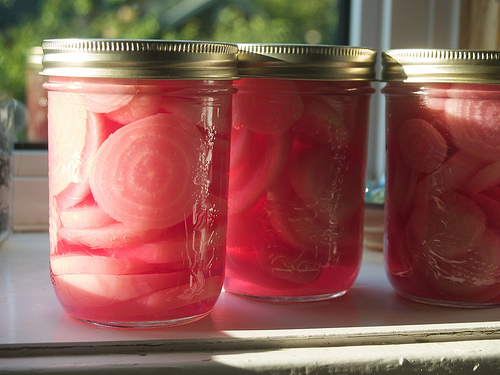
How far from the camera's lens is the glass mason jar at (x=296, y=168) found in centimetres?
66

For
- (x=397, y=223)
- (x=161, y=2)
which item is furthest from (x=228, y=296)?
(x=161, y=2)

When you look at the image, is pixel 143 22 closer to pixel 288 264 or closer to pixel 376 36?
pixel 376 36

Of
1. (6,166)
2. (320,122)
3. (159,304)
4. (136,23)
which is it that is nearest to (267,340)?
(159,304)

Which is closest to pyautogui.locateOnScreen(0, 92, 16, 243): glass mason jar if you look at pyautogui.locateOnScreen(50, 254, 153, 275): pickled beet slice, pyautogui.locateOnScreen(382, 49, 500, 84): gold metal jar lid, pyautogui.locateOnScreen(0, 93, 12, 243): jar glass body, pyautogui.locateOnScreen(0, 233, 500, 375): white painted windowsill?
pyautogui.locateOnScreen(0, 93, 12, 243): jar glass body

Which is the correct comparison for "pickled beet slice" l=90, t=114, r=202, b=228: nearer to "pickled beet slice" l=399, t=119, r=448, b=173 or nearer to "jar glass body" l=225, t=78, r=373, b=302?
"jar glass body" l=225, t=78, r=373, b=302

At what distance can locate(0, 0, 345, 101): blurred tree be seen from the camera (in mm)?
1054

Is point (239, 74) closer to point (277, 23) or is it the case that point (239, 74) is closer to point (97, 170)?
point (97, 170)

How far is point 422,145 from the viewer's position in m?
0.69

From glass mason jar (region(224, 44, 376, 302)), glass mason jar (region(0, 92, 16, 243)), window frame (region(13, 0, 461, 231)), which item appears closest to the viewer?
glass mason jar (region(224, 44, 376, 302))

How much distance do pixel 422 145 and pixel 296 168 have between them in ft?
0.43

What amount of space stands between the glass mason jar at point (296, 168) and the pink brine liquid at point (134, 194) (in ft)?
Answer: 0.17

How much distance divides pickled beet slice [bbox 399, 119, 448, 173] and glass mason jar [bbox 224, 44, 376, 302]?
45mm

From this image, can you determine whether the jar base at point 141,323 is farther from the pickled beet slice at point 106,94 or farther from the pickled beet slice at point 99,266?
the pickled beet slice at point 106,94

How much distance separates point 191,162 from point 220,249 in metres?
0.10
